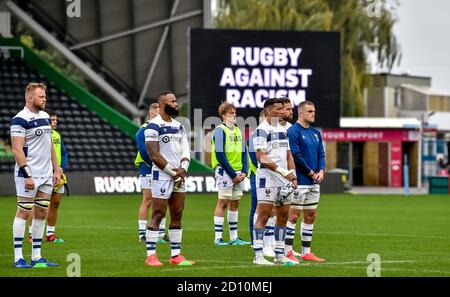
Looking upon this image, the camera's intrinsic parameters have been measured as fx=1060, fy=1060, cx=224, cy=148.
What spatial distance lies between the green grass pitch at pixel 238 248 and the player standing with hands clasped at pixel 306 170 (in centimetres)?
63

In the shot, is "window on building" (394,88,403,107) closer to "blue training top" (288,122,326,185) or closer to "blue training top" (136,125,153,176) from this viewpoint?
"blue training top" (136,125,153,176)

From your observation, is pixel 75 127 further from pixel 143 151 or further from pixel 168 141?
pixel 168 141

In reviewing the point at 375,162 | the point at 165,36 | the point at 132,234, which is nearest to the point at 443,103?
the point at 375,162

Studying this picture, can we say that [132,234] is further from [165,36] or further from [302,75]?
[165,36]

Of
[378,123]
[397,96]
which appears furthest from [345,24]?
[397,96]

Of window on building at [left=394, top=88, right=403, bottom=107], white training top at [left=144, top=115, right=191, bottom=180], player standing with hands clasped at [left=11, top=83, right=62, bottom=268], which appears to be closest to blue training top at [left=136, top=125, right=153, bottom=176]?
white training top at [left=144, top=115, right=191, bottom=180]

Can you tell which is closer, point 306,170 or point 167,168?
point 167,168

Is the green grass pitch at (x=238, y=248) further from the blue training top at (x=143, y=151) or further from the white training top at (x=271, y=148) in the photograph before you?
the blue training top at (x=143, y=151)

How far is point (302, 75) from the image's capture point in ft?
117

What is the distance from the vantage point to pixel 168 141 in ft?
48.7

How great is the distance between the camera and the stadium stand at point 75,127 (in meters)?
43.3

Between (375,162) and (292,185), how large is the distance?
47461mm

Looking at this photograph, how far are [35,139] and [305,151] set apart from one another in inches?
159
